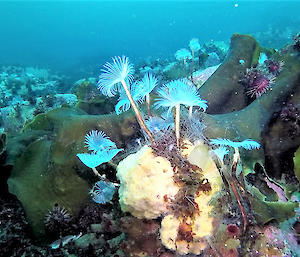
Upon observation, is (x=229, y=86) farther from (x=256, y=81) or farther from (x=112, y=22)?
(x=112, y=22)

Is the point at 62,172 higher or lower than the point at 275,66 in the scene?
lower

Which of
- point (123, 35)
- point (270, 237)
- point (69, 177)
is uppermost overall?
point (123, 35)

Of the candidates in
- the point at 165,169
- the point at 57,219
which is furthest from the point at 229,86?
the point at 57,219

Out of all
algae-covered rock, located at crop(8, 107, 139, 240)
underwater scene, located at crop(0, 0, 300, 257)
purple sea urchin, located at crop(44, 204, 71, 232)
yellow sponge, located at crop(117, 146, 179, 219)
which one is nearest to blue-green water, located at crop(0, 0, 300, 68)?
underwater scene, located at crop(0, 0, 300, 257)

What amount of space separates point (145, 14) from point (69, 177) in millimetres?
168227

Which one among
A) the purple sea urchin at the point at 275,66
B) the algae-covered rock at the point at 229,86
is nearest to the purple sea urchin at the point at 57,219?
the algae-covered rock at the point at 229,86

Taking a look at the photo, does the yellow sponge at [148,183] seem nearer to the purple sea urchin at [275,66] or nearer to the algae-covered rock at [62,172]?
the algae-covered rock at [62,172]

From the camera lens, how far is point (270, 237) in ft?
5.15

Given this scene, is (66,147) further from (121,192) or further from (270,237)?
(270,237)

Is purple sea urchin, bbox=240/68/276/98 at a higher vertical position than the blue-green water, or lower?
lower

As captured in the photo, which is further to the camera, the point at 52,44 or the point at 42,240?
the point at 52,44

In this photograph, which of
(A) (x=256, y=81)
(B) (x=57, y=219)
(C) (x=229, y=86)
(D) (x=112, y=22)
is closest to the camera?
(B) (x=57, y=219)

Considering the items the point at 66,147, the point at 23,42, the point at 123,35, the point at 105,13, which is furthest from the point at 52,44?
the point at 66,147

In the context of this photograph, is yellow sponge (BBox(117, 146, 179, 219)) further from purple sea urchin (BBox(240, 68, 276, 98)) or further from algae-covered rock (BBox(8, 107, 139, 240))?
purple sea urchin (BBox(240, 68, 276, 98))
